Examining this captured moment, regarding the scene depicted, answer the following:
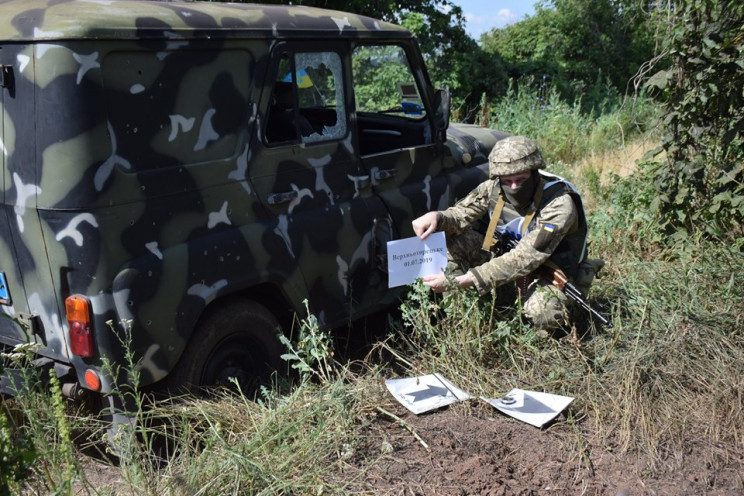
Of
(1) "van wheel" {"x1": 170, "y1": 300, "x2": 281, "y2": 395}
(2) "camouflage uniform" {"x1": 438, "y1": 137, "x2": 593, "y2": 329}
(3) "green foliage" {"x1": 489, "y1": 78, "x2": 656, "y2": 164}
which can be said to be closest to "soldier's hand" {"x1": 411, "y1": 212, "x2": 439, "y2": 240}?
(2) "camouflage uniform" {"x1": 438, "y1": 137, "x2": 593, "y2": 329}

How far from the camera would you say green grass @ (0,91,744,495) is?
9.18ft

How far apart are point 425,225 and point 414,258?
0.22m

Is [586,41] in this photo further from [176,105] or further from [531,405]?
[176,105]

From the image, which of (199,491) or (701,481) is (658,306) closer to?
(701,481)

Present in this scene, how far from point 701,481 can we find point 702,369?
2.44 ft

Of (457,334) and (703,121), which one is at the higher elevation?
(703,121)

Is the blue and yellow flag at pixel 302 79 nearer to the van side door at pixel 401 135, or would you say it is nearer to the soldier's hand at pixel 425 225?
the van side door at pixel 401 135

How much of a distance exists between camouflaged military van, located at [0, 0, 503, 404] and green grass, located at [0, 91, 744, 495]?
25cm

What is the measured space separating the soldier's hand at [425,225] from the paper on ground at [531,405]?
98cm

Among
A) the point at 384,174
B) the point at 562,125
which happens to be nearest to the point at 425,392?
the point at 384,174

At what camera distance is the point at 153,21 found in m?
3.04

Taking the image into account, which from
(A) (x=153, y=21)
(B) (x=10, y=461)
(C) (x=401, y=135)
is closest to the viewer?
(B) (x=10, y=461)

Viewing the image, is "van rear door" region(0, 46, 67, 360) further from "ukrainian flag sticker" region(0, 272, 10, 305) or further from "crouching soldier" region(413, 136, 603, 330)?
"crouching soldier" region(413, 136, 603, 330)

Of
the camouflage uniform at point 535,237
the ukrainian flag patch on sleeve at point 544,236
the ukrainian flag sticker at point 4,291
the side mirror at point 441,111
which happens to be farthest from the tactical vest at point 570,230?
the ukrainian flag sticker at point 4,291
